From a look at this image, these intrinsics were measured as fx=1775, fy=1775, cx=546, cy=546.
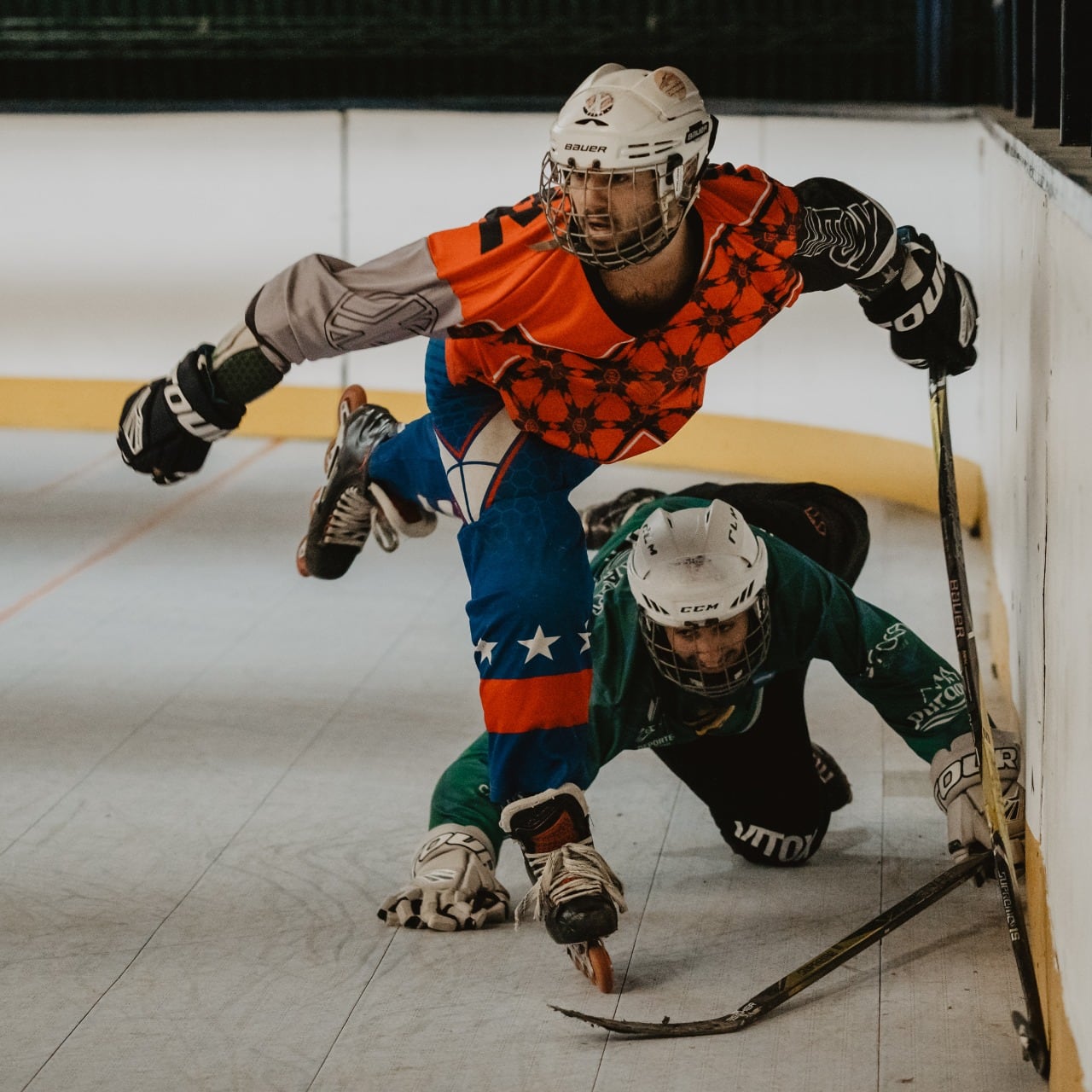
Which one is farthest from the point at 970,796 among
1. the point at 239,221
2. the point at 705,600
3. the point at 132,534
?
the point at 239,221

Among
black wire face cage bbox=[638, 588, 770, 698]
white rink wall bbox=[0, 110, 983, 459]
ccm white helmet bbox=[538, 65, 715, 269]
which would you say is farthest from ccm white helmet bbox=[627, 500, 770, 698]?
white rink wall bbox=[0, 110, 983, 459]

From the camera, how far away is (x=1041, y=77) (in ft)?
13.7

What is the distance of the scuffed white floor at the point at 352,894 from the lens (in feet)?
8.38

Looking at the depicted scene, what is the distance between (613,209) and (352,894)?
132 cm

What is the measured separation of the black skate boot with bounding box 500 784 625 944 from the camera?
271cm

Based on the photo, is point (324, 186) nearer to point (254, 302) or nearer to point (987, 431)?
point (987, 431)

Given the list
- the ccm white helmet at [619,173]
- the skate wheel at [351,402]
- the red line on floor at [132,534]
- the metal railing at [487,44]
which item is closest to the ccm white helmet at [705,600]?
the ccm white helmet at [619,173]

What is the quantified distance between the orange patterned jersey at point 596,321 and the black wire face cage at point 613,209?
91 mm

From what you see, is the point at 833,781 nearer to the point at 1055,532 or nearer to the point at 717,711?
the point at 717,711

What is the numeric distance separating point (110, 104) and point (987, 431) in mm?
4124

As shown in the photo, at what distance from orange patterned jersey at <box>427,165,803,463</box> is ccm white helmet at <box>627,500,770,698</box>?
19 cm

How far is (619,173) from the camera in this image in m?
2.57

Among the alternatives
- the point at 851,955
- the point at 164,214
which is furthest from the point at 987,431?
the point at 164,214

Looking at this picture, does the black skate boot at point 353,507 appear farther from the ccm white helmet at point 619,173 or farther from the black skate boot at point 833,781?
the ccm white helmet at point 619,173
